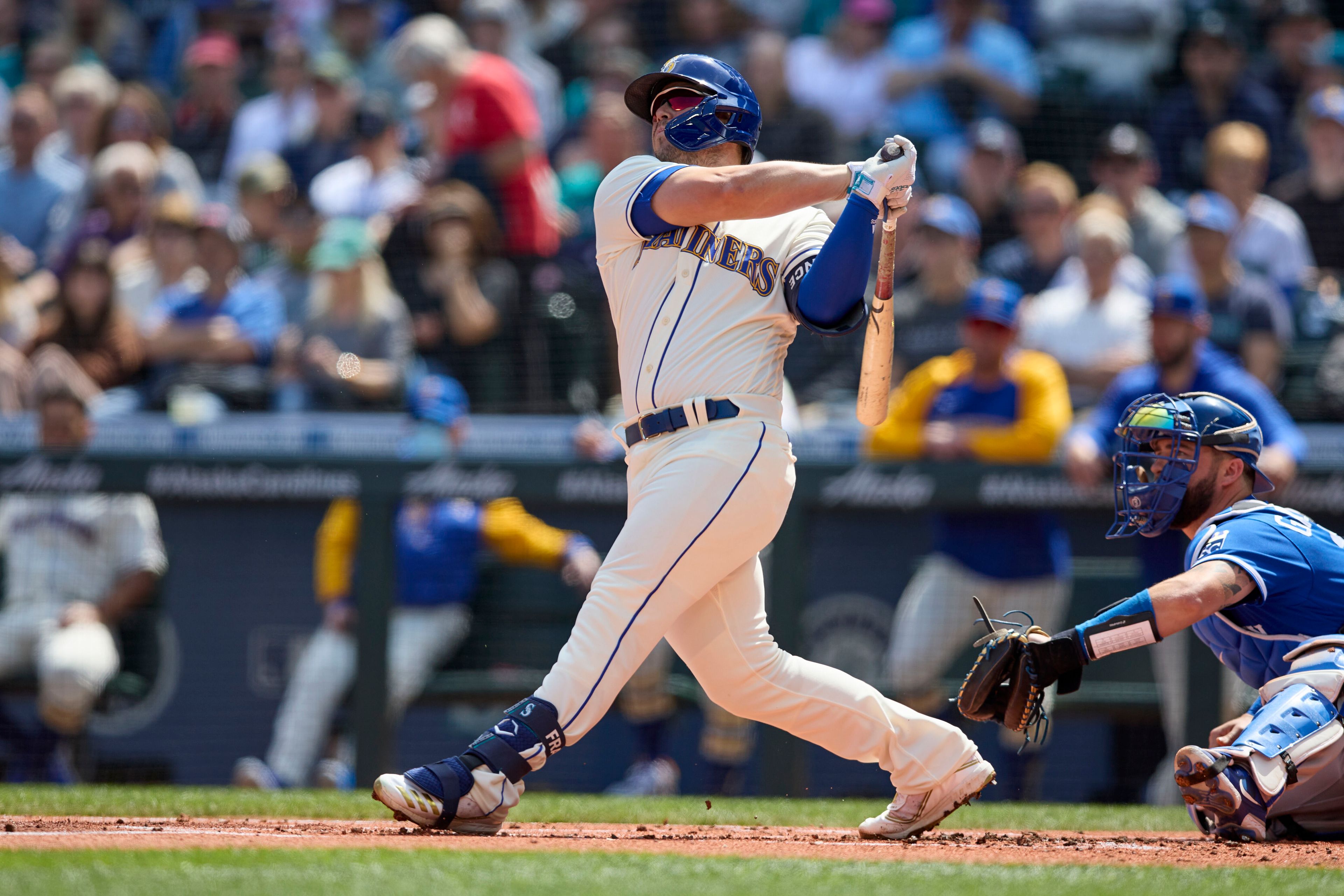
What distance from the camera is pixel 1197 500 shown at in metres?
4.14

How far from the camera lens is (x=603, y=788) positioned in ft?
22.6

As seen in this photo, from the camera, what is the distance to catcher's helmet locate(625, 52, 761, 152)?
12.9 ft

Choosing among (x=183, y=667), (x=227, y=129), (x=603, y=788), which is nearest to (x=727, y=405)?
(x=603, y=788)

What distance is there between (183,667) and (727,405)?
13.4ft

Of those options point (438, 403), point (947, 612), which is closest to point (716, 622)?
point (947, 612)

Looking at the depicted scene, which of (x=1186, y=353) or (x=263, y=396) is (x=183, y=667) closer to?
(x=263, y=396)

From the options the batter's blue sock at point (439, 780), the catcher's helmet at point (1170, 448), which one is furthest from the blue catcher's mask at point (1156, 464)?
the batter's blue sock at point (439, 780)

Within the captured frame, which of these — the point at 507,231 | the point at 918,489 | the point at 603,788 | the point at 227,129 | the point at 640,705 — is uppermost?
the point at 227,129

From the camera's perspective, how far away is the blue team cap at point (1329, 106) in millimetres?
7695

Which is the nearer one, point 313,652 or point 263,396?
point 313,652

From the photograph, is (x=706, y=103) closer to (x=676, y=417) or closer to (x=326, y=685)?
(x=676, y=417)

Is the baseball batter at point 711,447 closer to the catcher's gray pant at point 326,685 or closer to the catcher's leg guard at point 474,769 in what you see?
the catcher's leg guard at point 474,769

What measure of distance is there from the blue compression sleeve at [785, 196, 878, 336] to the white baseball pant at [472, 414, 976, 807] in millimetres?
301

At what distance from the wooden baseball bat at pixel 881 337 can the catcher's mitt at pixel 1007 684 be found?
562 millimetres
